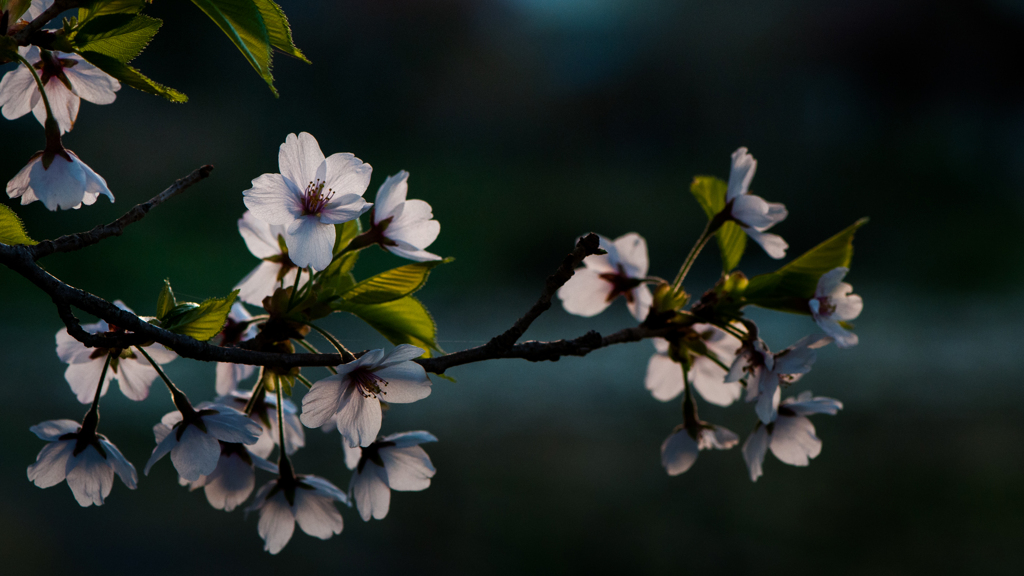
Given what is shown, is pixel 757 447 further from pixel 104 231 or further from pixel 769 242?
pixel 104 231

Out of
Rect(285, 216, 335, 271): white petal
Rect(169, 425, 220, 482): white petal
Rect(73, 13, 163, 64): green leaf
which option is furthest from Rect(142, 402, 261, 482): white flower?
Rect(73, 13, 163, 64): green leaf

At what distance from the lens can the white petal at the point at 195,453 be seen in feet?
1.34

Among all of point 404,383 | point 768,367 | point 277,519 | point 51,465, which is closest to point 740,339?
point 768,367

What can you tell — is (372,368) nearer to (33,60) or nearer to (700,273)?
(33,60)

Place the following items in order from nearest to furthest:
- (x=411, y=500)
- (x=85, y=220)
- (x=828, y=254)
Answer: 1. (x=828, y=254)
2. (x=411, y=500)
3. (x=85, y=220)

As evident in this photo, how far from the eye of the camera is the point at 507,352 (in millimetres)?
404

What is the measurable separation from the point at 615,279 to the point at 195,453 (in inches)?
14.6

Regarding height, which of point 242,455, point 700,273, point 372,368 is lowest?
point 700,273

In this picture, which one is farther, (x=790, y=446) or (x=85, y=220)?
(x=85, y=220)

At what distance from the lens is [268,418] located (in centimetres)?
52

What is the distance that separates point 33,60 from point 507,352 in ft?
1.14

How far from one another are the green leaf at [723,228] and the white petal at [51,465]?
0.47 metres

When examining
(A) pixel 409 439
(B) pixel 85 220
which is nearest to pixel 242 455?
(A) pixel 409 439

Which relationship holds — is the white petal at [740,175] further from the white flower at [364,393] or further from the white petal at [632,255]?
the white flower at [364,393]
